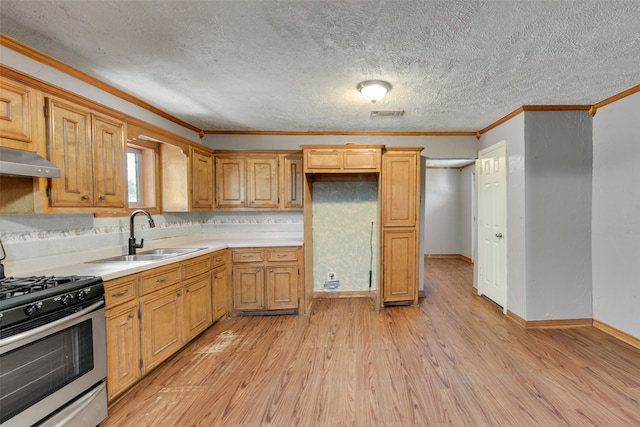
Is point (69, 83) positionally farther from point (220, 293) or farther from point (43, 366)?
point (220, 293)

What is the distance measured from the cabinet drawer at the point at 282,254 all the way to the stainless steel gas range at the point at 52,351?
1794 mm

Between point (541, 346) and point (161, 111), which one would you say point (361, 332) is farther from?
point (161, 111)

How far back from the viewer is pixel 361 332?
9.69ft

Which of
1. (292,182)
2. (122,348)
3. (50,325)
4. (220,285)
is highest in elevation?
(292,182)

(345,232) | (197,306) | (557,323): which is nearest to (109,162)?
(197,306)

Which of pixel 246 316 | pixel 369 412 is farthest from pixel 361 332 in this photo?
pixel 246 316

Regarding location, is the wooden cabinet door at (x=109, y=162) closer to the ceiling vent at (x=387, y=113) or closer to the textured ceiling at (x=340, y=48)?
the textured ceiling at (x=340, y=48)

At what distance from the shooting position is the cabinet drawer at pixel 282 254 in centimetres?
337

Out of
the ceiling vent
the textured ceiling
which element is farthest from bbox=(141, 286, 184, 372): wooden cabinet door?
the ceiling vent

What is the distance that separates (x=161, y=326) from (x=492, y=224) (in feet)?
13.1

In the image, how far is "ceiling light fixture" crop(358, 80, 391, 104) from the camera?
2338 mm

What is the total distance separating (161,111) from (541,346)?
461 cm

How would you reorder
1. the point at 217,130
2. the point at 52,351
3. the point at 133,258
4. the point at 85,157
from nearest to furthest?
the point at 52,351 → the point at 85,157 → the point at 133,258 → the point at 217,130

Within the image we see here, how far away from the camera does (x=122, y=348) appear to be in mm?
1939
